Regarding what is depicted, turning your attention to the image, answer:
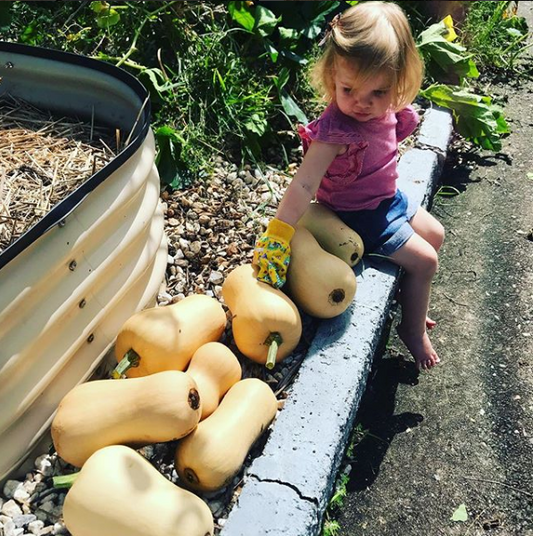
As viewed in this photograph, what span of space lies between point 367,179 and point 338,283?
56cm

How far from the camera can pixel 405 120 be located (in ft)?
9.66

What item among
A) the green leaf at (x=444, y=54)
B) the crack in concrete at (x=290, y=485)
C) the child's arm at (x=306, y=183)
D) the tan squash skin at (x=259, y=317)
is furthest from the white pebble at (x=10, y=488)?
the green leaf at (x=444, y=54)

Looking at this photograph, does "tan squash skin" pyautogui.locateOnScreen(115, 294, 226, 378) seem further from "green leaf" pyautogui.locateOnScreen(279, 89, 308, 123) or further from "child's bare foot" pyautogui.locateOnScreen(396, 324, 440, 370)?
"green leaf" pyautogui.locateOnScreen(279, 89, 308, 123)

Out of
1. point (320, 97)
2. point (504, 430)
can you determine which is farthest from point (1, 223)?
point (320, 97)

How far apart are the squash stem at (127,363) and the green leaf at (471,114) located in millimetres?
2735

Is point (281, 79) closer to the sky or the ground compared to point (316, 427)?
closer to the sky

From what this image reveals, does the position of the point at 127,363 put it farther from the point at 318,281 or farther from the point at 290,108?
the point at 290,108

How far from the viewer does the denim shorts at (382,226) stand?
9.17 feet

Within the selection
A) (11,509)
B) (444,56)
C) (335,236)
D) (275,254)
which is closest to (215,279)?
(275,254)

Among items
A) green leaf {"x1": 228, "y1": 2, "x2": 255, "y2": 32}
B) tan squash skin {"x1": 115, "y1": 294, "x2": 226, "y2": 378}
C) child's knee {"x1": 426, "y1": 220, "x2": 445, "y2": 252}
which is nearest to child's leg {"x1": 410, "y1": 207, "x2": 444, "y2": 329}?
child's knee {"x1": 426, "y1": 220, "x2": 445, "y2": 252}

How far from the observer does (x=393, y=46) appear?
2.47 metres

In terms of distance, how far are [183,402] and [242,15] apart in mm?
2519

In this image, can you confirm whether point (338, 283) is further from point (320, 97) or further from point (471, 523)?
point (320, 97)

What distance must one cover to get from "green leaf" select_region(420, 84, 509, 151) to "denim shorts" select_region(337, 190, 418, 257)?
1.46 m
